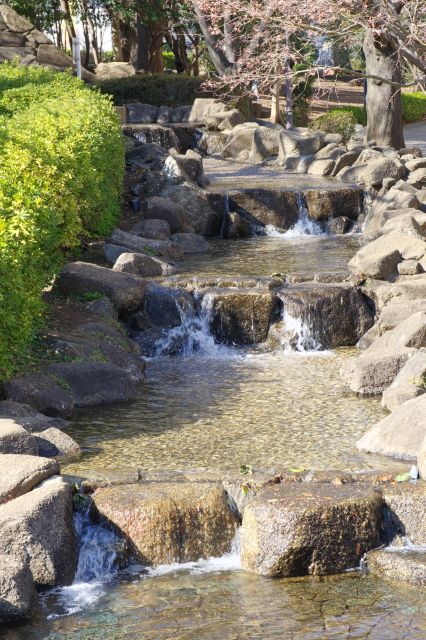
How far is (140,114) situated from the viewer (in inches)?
1221

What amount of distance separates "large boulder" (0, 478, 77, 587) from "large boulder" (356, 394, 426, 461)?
3.00 meters

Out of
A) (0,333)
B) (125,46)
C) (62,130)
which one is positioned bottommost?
(0,333)

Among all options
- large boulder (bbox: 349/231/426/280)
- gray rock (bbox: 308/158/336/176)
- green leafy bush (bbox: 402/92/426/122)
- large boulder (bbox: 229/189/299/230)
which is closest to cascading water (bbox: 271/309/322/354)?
large boulder (bbox: 349/231/426/280)

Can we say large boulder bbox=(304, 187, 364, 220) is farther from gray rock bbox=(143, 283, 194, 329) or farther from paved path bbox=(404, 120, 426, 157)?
paved path bbox=(404, 120, 426, 157)

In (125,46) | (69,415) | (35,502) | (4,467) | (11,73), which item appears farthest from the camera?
(125,46)

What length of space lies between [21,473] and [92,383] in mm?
3195

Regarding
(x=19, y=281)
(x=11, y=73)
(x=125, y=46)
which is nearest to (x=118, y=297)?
(x=19, y=281)

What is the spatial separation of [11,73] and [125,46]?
16.8 meters

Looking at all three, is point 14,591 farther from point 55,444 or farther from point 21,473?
point 55,444

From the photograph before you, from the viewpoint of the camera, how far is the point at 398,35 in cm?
1110

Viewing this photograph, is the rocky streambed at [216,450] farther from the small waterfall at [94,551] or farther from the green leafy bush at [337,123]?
the green leafy bush at [337,123]

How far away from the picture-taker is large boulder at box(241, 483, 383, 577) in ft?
25.5

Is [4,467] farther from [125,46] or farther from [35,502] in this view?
[125,46]

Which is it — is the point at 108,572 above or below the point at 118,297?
below
